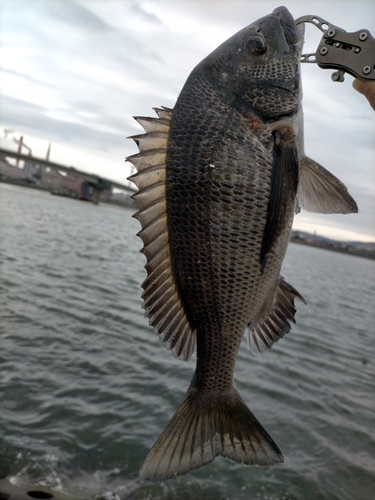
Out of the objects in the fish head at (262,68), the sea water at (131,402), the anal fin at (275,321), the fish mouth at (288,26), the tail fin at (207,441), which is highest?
the fish mouth at (288,26)

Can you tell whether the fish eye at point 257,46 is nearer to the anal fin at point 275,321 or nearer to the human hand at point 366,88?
the human hand at point 366,88

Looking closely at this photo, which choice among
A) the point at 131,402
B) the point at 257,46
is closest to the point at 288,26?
the point at 257,46

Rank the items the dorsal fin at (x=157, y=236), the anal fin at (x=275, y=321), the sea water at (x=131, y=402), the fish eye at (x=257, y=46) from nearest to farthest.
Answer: the dorsal fin at (x=157, y=236), the fish eye at (x=257, y=46), the anal fin at (x=275, y=321), the sea water at (x=131, y=402)

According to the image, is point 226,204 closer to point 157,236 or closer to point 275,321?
point 157,236

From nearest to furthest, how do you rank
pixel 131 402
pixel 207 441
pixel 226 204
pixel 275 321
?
pixel 226 204, pixel 207 441, pixel 275 321, pixel 131 402

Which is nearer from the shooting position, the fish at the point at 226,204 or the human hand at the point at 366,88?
the fish at the point at 226,204

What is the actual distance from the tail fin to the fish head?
1435mm

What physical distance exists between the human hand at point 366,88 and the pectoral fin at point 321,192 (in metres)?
0.56

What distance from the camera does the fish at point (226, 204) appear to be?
1881 millimetres

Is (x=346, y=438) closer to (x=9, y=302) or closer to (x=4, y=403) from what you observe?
(x=4, y=403)

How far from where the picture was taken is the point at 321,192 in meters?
2.03

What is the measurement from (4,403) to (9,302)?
16.5 feet

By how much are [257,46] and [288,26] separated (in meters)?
0.19

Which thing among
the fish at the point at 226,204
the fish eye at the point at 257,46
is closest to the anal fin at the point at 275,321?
the fish at the point at 226,204
